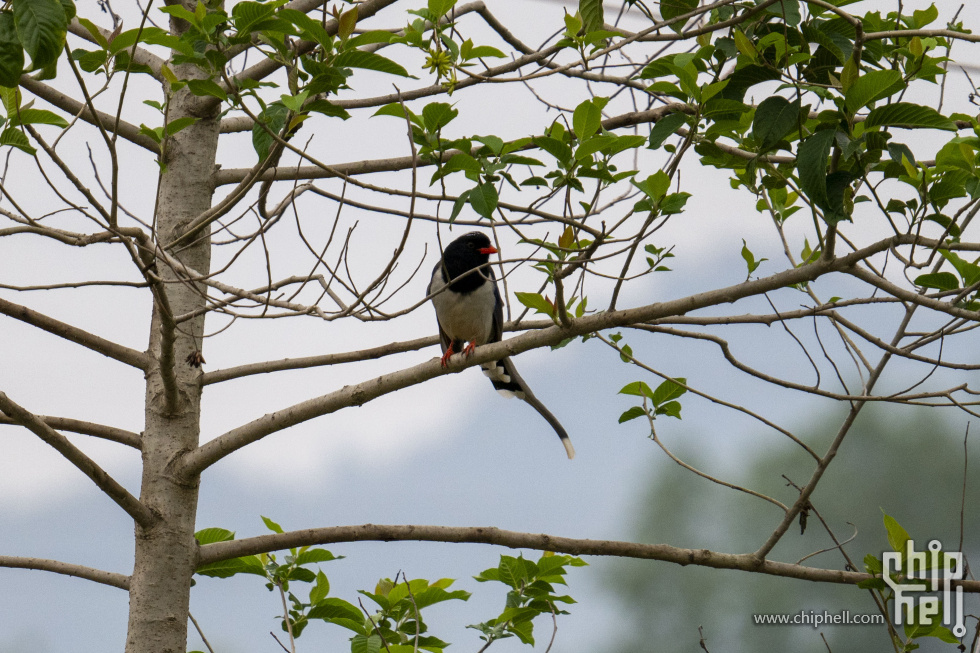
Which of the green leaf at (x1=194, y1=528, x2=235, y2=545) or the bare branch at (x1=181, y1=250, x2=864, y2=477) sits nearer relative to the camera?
the bare branch at (x1=181, y1=250, x2=864, y2=477)

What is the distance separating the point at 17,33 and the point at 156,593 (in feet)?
8.49

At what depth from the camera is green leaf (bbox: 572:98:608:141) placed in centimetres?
239

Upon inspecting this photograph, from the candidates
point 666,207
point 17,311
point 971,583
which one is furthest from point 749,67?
point 17,311

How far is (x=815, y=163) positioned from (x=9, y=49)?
189 cm

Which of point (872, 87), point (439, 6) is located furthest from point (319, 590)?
point (872, 87)

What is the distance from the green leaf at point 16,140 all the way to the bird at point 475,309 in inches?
96.1

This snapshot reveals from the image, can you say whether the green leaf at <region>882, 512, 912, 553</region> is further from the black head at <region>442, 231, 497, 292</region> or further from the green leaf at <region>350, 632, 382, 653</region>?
the black head at <region>442, 231, 497, 292</region>

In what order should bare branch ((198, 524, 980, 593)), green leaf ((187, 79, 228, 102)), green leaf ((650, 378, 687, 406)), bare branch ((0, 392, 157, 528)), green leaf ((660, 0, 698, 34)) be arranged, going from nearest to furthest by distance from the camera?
green leaf ((187, 79, 228, 102)), green leaf ((660, 0, 698, 34)), bare branch ((0, 392, 157, 528)), bare branch ((198, 524, 980, 593)), green leaf ((650, 378, 687, 406))

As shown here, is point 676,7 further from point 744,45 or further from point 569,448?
point 569,448

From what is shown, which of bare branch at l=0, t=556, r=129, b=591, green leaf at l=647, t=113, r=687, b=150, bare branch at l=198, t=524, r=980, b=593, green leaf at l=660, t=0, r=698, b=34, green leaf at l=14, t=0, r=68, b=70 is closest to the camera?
green leaf at l=14, t=0, r=68, b=70

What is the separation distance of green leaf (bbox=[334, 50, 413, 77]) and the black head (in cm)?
258

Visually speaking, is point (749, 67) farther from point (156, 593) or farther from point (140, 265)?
point (156, 593)

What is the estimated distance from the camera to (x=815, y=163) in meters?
2.24

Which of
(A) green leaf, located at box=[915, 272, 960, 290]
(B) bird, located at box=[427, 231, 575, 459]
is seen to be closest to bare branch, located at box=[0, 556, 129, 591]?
(B) bird, located at box=[427, 231, 575, 459]
